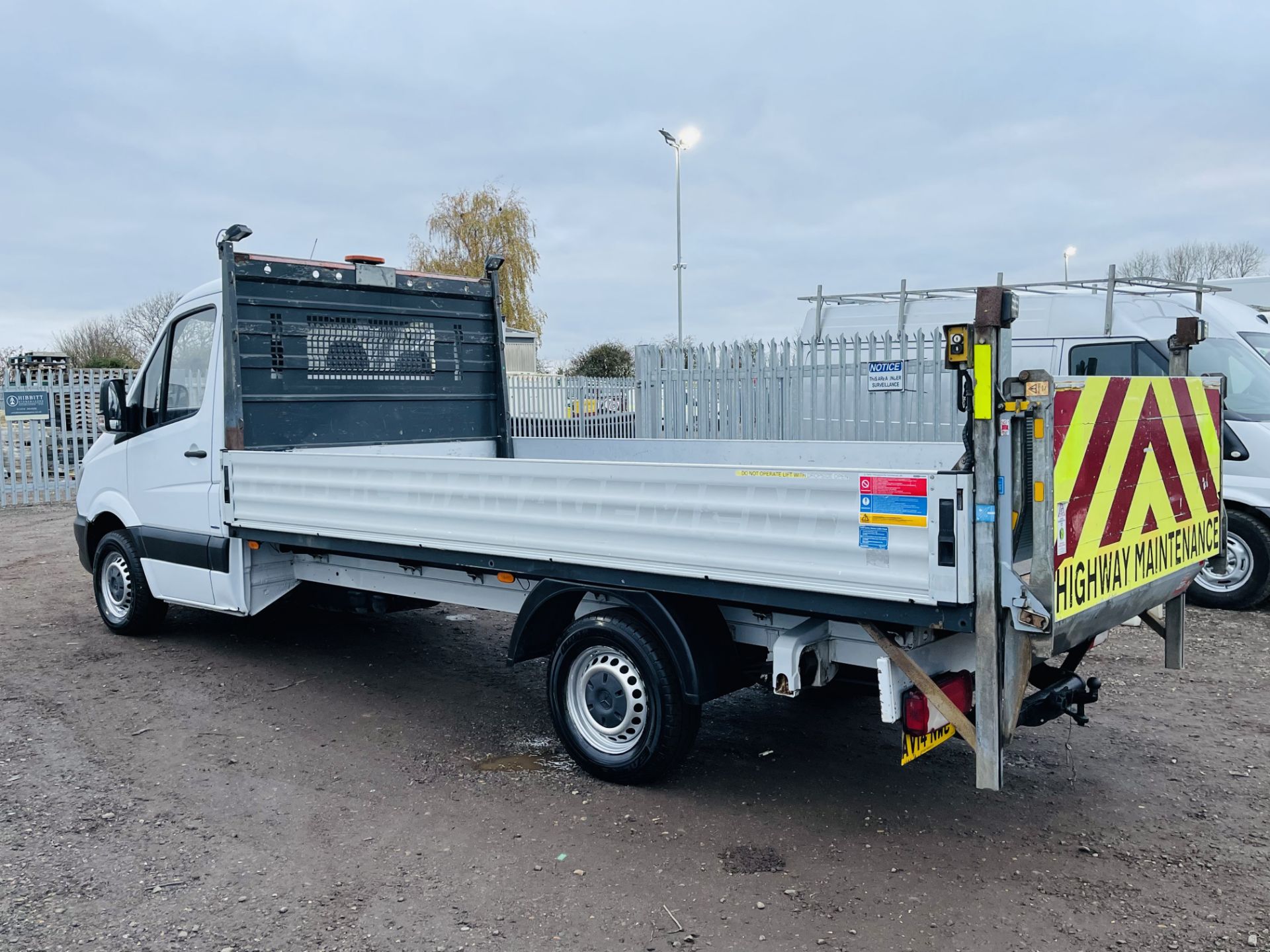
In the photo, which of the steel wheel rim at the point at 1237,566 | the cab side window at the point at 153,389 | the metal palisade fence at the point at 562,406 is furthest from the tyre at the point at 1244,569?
the metal palisade fence at the point at 562,406

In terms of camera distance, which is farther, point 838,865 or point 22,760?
point 22,760

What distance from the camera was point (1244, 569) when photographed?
7961 mm

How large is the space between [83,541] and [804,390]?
8.16 m

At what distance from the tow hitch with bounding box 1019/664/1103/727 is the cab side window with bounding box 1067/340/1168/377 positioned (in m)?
5.07

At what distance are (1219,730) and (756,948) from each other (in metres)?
3.38

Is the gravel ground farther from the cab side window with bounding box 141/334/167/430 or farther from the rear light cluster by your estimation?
the cab side window with bounding box 141/334/167/430

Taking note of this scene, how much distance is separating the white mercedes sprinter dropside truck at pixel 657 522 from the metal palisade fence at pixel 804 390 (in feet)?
16.6

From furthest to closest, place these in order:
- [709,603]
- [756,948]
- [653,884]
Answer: [709,603] < [653,884] < [756,948]

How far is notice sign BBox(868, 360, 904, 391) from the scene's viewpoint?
11.5m

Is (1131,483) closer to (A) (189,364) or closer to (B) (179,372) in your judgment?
(A) (189,364)

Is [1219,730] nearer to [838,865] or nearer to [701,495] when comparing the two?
[838,865]

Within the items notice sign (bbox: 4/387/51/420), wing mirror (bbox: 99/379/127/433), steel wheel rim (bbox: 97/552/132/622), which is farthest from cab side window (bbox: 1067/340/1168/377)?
notice sign (bbox: 4/387/51/420)

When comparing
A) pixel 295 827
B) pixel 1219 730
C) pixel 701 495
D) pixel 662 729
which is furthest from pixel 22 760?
pixel 1219 730

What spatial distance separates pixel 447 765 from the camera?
5.02 m
